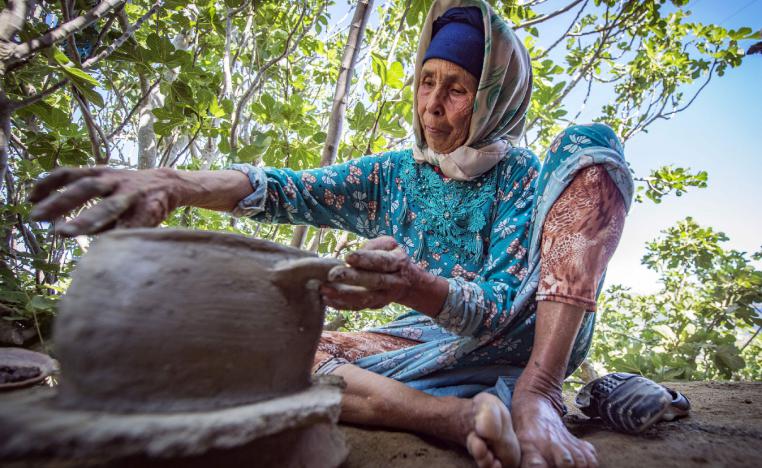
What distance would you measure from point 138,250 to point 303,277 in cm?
31

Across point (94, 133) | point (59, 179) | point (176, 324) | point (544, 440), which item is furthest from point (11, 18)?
point (544, 440)

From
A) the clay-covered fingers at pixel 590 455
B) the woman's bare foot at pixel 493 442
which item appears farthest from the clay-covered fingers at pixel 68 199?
the clay-covered fingers at pixel 590 455

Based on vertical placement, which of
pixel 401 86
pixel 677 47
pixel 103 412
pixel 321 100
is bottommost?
pixel 103 412

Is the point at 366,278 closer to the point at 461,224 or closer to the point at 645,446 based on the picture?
the point at 461,224

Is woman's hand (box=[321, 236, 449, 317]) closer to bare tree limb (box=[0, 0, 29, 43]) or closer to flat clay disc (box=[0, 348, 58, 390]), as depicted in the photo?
flat clay disc (box=[0, 348, 58, 390])

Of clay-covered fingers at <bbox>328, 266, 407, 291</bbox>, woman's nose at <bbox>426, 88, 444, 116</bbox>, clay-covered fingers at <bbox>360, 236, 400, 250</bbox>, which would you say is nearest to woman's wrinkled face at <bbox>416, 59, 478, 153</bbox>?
woman's nose at <bbox>426, 88, 444, 116</bbox>

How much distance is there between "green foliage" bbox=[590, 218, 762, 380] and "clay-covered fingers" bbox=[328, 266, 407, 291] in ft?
10.7

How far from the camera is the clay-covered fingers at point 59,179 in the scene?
2.81 feet

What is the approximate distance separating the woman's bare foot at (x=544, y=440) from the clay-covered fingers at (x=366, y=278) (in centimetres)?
54

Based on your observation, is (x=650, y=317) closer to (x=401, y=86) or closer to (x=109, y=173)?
(x=401, y=86)

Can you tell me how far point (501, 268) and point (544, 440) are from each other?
0.64m

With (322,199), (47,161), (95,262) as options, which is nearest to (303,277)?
(95,262)

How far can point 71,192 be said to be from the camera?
32.3 inches

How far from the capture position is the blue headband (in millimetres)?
1692
